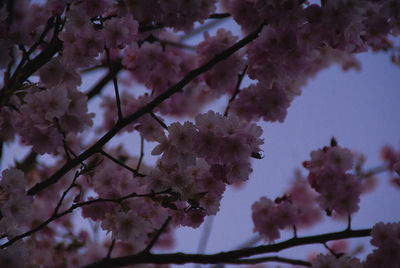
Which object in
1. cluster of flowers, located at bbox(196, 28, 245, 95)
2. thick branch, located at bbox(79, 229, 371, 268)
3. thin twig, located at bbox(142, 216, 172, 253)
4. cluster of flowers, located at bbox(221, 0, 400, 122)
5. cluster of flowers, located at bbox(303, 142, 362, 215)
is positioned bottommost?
thick branch, located at bbox(79, 229, 371, 268)

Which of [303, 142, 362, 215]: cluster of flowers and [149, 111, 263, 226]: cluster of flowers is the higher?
[303, 142, 362, 215]: cluster of flowers

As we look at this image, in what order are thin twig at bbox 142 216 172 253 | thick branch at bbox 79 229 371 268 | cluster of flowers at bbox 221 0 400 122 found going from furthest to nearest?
thin twig at bbox 142 216 172 253, thick branch at bbox 79 229 371 268, cluster of flowers at bbox 221 0 400 122

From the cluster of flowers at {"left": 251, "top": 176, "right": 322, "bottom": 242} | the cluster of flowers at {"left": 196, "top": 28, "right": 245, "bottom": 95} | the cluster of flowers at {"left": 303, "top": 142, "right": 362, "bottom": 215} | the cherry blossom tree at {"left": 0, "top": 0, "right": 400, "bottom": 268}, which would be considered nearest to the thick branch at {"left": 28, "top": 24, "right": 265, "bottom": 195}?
the cherry blossom tree at {"left": 0, "top": 0, "right": 400, "bottom": 268}

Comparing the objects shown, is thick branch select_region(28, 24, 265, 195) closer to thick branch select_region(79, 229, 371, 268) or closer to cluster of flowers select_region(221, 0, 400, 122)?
cluster of flowers select_region(221, 0, 400, 122)

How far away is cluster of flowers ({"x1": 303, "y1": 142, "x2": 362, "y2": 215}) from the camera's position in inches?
112

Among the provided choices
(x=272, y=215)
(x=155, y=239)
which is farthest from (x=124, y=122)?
(x=272, y=215)

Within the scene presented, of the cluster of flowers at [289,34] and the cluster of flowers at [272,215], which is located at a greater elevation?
the cluster of flowers at [289,34]

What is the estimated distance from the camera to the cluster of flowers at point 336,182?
2.84 meters

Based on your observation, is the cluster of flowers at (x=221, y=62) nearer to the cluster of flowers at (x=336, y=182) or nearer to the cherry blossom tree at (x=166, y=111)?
the cherry blossom tree at (x=166, y=111)

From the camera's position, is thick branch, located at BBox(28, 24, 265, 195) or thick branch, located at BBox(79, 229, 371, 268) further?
thick branch, located at BBox(79, 229, 371, 268)

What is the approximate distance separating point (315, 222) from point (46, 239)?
4.47 m

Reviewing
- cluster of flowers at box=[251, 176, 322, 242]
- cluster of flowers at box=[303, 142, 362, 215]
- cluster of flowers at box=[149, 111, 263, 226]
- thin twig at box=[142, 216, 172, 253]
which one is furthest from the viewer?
cluster of flowers at box=[251, 176, 322, 242]

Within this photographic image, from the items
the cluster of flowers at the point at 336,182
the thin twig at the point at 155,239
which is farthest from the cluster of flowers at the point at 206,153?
the cluster of flowers at the point at 336,182

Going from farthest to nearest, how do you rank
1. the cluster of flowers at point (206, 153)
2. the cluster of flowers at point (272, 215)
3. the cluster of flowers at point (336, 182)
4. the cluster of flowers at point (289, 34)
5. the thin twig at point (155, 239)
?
the cluster of flowers at point (272, 215)
the cluster of flowers at point (336, 182)
the thin twig at point (155, 239)
the cluster of flowers at point (289, 34)
the cluster of flowers at point (206, 153)
